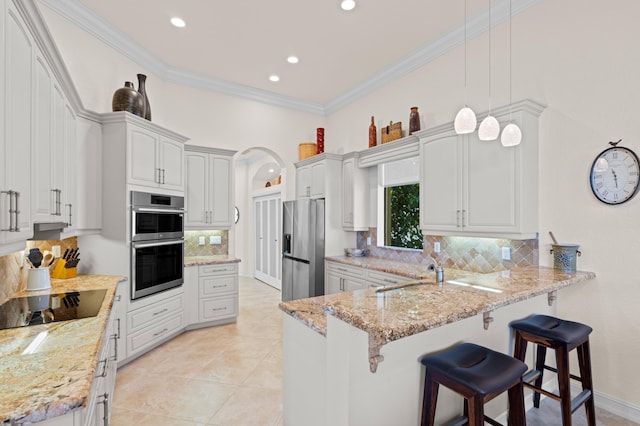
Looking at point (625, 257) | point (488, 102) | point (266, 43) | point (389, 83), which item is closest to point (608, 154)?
point (625, 257)

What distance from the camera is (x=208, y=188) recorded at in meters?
4.38

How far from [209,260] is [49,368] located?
10.0 feet

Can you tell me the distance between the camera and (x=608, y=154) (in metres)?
2.42

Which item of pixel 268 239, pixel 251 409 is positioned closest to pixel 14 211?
pixel 251 409

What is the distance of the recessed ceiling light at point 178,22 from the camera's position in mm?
3311

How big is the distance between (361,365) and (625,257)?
230 cm

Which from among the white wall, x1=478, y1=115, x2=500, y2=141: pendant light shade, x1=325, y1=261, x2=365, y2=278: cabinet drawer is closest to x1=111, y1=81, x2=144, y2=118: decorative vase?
the white wall

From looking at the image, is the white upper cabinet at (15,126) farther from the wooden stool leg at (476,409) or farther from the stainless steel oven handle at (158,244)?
the wooden stool leg at (476,409)

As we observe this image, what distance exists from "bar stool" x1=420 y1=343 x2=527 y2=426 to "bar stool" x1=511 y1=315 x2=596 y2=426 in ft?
1.73

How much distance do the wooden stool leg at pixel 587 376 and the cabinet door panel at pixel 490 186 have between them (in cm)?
100

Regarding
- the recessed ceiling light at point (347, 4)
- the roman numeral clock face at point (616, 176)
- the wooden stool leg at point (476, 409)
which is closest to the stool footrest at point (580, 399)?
the wooden stool leg at point (476, 409)

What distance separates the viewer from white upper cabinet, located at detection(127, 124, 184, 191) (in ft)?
10.5

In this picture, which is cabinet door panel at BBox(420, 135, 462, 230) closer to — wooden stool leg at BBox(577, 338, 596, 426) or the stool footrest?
wooden stool leg at BBox(577, 338, 596, 426)

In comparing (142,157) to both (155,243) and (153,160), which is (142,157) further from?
(155,243)
